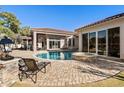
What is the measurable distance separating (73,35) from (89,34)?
17056 mm

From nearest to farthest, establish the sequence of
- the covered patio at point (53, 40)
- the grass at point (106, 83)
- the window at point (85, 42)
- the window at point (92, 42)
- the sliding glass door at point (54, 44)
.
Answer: the grass at point (106, 83) → the window at point (92, 42) → the window at point (85, 42) → the covered patio at point (53, 40) → the sliding glass door at point (54, 44)

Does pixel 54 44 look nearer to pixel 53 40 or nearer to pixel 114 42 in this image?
pixel 53 40

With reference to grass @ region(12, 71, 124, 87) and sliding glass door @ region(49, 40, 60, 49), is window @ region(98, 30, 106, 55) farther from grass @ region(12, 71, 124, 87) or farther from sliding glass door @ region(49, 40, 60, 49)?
sliding glass door @ region(49, 40, 60, 49)

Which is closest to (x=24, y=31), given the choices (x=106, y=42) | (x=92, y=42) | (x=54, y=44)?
(x=54, y=44)

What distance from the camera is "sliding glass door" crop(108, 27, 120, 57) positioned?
1537 cm

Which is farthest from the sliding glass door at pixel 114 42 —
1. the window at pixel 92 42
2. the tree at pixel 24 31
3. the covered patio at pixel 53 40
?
the tree at pixel 24 31

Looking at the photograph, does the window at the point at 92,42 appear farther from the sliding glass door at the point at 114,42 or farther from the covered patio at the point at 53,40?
the covered patio at the point at 53,40

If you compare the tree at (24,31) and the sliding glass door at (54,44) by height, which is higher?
the tree at (24,31)

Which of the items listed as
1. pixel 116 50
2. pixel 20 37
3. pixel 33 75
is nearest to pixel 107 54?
pixel 116 50

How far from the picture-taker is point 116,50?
15664 millimetres

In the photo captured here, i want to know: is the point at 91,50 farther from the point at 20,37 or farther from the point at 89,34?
the point at 20,37

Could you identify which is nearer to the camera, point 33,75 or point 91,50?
point 33,75

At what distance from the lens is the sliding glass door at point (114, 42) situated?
50.4 ft
